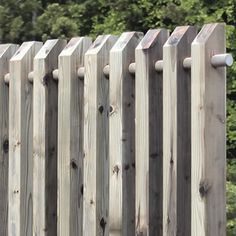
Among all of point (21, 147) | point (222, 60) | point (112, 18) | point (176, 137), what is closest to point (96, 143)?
point (176, 137)

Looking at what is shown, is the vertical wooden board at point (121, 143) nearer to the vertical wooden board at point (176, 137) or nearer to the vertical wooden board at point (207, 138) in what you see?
the vertical wooden board at point (176, 137)

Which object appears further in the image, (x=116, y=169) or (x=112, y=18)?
(x=112, y=18)

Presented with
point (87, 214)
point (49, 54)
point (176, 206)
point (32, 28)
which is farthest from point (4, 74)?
point (32, 28)

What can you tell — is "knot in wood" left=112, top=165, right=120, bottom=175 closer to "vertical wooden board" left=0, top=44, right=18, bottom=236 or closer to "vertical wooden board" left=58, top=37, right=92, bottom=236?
"vertical wooden board" left=58, top=37, right=92, bottom=236

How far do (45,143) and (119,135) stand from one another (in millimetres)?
562

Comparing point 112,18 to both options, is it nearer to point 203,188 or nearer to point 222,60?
point 222,60

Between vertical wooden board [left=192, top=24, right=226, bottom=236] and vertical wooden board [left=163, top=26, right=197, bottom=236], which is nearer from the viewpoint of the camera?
vertical wooden board [left=192, top=24, right=226, bottom=236]

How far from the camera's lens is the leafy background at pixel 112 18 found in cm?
775

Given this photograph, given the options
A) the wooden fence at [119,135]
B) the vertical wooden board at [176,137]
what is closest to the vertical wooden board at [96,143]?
the wooden fence at [119,135]

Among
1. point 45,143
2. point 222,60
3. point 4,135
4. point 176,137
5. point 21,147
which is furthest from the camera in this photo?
point 4,135

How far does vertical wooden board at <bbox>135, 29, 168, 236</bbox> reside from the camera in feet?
10.3

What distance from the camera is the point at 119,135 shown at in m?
3.26

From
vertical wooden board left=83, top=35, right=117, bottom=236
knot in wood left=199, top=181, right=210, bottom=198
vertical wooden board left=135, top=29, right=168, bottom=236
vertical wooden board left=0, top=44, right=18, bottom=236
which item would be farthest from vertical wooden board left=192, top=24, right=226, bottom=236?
vertical wooden board left=0, top=44, right=18, bottom=236

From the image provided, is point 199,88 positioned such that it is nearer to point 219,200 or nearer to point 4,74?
point 219,200
